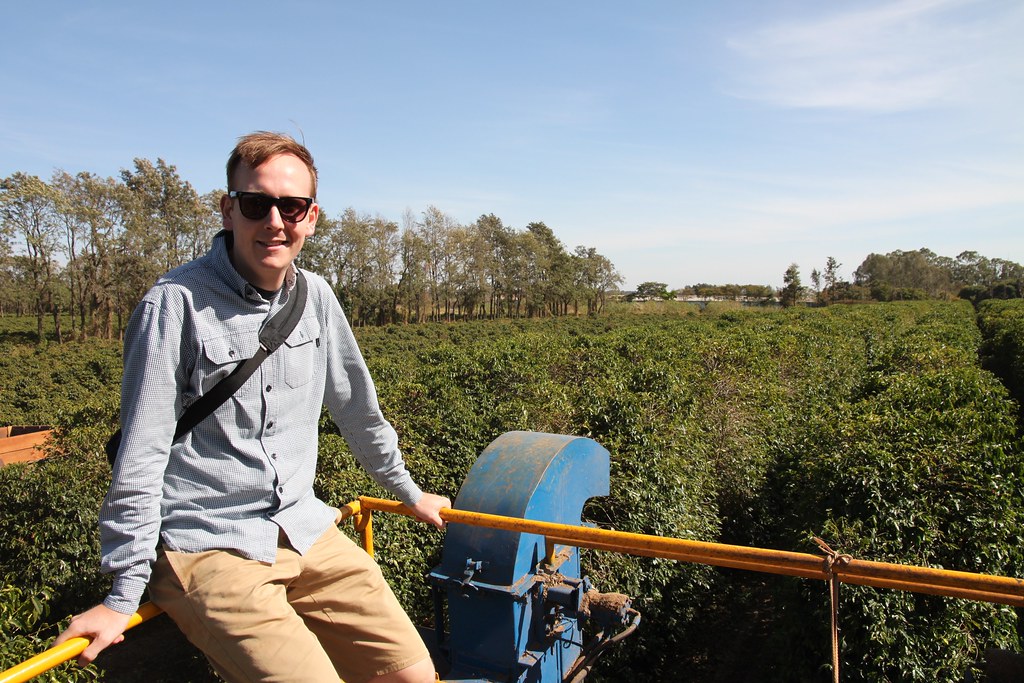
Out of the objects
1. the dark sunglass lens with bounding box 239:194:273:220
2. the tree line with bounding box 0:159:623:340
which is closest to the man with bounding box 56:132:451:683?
the dark sunglass lens with bounding box 239:194:273:220

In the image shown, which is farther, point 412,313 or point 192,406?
point 412,313

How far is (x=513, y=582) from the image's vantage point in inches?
123

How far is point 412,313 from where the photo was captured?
5622 centimetres

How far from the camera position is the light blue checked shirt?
1646 mm

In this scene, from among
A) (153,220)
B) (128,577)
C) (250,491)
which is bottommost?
(128,577)

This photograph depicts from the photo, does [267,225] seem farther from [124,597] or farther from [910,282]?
[910,282]

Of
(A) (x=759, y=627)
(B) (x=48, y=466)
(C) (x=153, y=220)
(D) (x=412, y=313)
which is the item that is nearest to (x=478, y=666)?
(A) (x=759, y=627)

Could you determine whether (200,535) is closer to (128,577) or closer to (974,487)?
(128,577)

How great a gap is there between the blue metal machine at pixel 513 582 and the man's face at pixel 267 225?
5.53 feet

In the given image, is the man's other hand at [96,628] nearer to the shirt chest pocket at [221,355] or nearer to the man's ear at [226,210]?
the shirt chest pocket at [221,355]

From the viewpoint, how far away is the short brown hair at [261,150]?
1.90 metres

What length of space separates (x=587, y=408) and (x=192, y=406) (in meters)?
6.64

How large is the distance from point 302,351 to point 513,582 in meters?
1.64

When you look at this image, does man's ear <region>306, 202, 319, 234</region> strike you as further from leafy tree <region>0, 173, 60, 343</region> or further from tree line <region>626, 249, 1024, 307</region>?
tree line <region>626, 249, 1024, 307</region>
